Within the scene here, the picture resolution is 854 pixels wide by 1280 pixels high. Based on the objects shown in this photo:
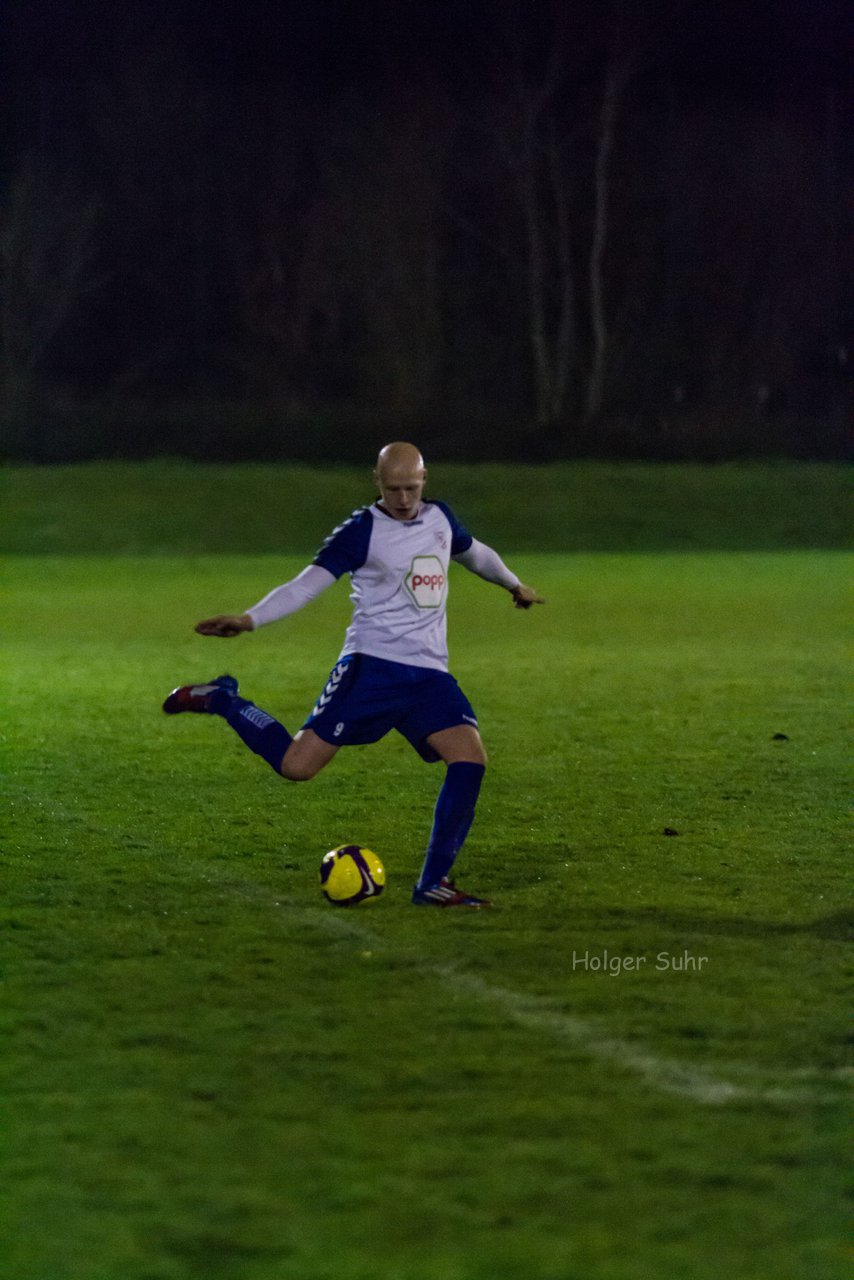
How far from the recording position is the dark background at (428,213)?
148 feet

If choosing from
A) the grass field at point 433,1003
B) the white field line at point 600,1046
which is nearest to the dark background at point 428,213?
the grass field at point 433,1003

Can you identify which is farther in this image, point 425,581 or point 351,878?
point 425,581

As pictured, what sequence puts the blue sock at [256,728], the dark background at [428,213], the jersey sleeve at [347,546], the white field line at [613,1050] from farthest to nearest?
the dark background at [428,213], the blue sock at [256,728], the jersey sleeve at [347,546], the white field line at [613,1050]

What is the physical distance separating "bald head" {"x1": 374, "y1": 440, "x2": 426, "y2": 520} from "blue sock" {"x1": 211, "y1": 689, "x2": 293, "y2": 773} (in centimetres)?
103

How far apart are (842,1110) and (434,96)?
44.6 metres

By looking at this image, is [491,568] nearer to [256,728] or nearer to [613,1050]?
[256,728]

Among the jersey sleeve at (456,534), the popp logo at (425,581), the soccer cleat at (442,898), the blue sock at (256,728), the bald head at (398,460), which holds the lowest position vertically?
the soccer cleat at (442,898)

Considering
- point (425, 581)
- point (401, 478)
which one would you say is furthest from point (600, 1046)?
point (401, 478)

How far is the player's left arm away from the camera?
7.37m

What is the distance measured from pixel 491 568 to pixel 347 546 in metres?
0.79

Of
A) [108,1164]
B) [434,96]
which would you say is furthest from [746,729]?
[434,96]

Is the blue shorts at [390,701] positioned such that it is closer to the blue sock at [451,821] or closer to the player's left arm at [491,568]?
the blue sock at [451,821]

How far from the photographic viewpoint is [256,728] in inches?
293

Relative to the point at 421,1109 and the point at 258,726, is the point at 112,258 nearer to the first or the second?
the point at 258,726
